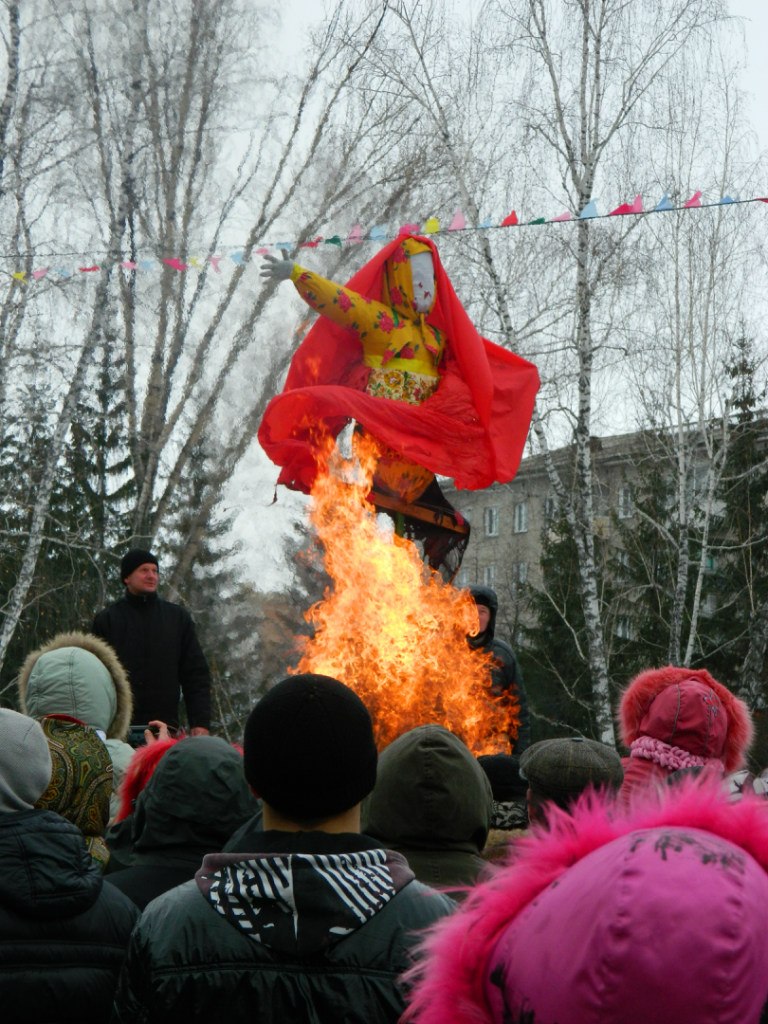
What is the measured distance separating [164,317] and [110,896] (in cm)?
1539

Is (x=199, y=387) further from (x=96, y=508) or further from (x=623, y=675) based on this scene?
(x=623, y=675)

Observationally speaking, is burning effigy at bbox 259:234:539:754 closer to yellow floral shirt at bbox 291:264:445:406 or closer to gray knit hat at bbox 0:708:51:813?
yellow floral shirt at bbox 291:264:445:406

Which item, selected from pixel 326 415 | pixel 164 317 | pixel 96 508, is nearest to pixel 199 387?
pixel 164 317

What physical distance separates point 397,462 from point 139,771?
273cm

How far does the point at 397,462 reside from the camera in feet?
20.1

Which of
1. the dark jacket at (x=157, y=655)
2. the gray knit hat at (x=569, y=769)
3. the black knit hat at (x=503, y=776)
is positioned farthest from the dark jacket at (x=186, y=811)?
the dark jacket at (x=157, y=655)

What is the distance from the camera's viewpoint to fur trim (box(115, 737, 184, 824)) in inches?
146

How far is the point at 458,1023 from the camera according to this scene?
4.23 ft

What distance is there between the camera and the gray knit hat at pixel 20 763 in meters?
2.78

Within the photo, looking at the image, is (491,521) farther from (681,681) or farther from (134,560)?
(681,681)

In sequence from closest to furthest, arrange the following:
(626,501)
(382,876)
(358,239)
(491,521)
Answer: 1. (382,876)
2. (358,239)
3. (626,501)
4. (491,521)

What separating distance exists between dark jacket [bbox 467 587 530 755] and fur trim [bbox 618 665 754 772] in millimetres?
2330

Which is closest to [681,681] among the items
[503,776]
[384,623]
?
[503,776]

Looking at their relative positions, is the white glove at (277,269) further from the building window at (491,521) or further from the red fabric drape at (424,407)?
the building window at (491,521)
